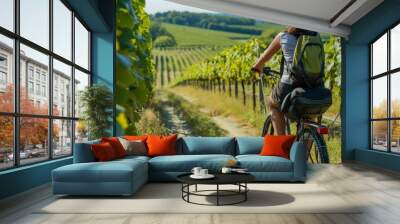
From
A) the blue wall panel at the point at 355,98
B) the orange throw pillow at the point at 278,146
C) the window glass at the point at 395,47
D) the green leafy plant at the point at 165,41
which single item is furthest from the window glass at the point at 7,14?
the blue wall panel at the point at 355,98

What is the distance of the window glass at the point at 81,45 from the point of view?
7720 mm

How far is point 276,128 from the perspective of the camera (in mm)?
9008

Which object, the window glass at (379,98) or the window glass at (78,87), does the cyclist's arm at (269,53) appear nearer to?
the window glass at (379,98)

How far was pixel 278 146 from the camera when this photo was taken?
20.6 feet

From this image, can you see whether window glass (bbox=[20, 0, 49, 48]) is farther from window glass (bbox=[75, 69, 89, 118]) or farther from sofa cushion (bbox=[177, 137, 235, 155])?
sofa cushion (bbox=[177, 137, 235, 155])

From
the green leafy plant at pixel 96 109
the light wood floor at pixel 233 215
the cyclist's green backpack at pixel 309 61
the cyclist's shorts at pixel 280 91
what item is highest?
the cyclist's green backpack at pixel 309 61

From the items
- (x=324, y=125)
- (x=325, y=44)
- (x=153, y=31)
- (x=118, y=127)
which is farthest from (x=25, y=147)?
(x=325, y=44)

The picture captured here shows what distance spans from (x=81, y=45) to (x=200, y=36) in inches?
125

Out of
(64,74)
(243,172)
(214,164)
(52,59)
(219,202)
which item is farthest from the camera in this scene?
(64,74)

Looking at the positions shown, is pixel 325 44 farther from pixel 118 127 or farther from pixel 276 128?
pixel 118 127

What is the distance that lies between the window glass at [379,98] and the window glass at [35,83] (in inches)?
262

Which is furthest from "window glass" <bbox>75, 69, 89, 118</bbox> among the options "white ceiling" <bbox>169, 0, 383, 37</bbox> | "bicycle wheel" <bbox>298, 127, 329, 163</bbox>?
"bicycle wheel" <bbox>298, 127, 329, 163</bbox>

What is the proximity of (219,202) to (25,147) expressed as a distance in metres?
2.80

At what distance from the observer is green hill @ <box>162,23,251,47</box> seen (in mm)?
10016
